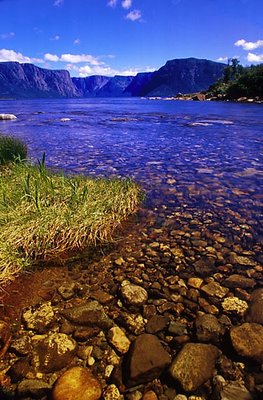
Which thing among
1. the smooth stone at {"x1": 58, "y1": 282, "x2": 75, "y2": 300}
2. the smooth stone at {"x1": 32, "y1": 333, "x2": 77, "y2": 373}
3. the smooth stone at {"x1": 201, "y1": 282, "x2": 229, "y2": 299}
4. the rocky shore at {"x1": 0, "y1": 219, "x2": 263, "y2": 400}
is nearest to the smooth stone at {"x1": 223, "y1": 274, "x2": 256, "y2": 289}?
the rocky shore at {"x1": 0, "y1": 219, "x2": 263, "y2": 400}

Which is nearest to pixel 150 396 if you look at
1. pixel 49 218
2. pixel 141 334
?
pixel 141 334

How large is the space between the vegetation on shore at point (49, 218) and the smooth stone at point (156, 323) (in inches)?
90.9

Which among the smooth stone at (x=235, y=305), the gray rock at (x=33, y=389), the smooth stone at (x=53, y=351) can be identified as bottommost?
the smooth stone at (x=235, y=305)

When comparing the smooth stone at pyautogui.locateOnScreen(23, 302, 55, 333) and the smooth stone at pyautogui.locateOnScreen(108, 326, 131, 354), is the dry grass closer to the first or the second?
the smooth stone at pyautogui.locateOnScreen(23, 302, 55, 333)

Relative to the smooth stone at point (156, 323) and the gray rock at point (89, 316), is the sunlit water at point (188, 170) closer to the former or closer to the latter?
the smooth stone at point (156, 323)

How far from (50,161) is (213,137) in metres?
12.1

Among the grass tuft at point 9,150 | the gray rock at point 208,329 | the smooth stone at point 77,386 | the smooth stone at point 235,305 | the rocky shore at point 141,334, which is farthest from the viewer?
the grass tuft at point 9,150

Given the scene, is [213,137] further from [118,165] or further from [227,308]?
[227,308]

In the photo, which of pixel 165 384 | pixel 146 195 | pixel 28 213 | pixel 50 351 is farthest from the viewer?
pixel 146 195

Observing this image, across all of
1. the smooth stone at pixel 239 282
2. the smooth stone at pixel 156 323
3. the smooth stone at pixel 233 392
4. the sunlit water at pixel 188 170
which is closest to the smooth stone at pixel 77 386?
the smooth stone at pixel 156 323

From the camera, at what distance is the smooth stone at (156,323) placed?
13.1ft

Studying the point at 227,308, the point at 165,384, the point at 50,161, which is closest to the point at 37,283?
the point at 165,384

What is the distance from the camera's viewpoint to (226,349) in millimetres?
3633

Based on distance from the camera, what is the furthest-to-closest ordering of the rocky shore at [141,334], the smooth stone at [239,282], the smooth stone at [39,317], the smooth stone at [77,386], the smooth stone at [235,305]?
the smooth stone at [239,282]
the smooth stone at [235,305]
the smooth stone at [39,317]
the rocky shore at [141,334]
the smooth stone at [77,386]
